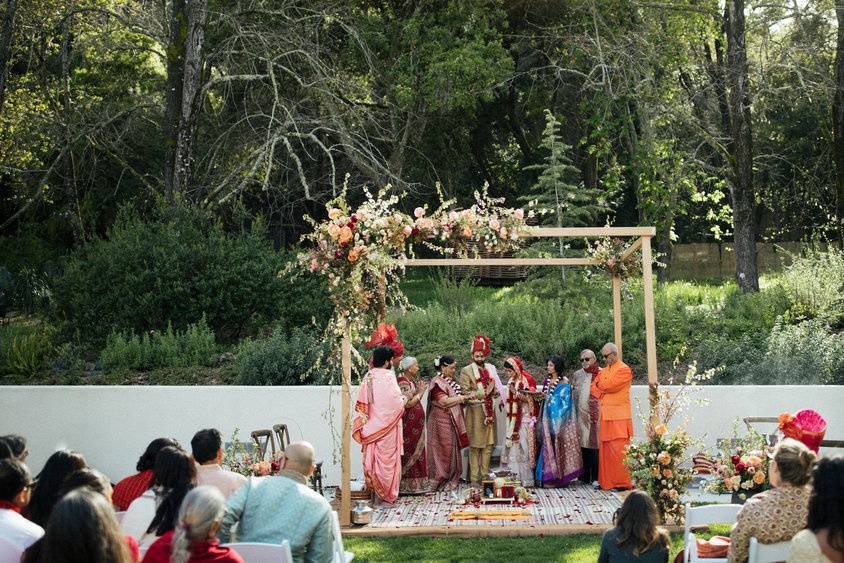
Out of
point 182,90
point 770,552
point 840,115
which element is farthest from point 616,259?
point 182,90

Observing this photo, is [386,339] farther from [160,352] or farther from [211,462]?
[211,462]

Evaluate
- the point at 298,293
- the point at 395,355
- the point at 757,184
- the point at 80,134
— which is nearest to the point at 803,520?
the point at 395,355

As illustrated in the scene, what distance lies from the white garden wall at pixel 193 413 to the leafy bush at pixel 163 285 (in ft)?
7.87

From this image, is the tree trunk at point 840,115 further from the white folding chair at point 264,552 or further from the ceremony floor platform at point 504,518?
the white folding chair at point 264,552

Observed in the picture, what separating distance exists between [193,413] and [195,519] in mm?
8387

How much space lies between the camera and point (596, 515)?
10375mm

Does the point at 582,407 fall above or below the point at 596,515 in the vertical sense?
above

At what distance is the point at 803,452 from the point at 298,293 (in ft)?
36.1

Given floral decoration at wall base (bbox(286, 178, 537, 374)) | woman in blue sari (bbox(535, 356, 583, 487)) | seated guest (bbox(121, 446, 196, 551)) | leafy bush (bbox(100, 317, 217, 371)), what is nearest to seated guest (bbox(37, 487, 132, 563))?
seated guest (bbox(121, 446, 196, 551))

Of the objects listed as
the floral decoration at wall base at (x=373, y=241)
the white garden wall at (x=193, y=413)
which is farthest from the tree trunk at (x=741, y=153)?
the floral decoration at wall base at (x=373, y=241)

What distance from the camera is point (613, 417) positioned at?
1152 centimetres

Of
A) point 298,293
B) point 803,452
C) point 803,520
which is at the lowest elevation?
point 803,520

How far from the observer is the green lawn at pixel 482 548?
8.84 meters

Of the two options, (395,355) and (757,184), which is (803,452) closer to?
(395,355)
